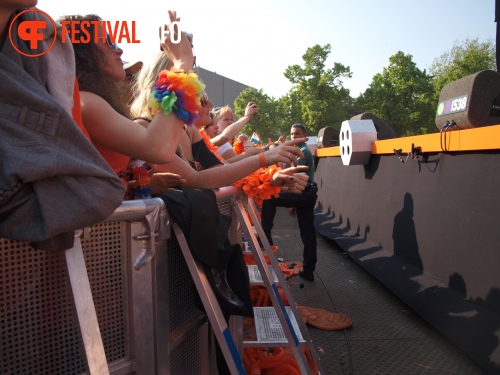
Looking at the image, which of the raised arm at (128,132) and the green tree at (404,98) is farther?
the green tree at (404,98)

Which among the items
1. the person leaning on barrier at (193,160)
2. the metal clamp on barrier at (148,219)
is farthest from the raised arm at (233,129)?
the metal clamp on barrier at (148,219)

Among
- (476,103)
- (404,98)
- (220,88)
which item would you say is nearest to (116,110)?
(476,103)

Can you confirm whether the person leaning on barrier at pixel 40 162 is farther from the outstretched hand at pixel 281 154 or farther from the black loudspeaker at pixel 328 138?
the black loudspeaker at pixel 328 138

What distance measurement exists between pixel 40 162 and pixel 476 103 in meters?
3.30

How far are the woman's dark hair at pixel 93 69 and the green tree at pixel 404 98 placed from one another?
2813cm

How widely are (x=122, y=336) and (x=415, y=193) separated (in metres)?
3.51

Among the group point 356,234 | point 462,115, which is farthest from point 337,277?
point 462,115

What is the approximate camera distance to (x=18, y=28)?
1.01 m

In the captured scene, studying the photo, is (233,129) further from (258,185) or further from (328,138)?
(328,138)

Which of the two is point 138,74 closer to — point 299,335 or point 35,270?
point 35,270

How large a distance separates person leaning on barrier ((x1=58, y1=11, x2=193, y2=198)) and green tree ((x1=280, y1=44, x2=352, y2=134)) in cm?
3000

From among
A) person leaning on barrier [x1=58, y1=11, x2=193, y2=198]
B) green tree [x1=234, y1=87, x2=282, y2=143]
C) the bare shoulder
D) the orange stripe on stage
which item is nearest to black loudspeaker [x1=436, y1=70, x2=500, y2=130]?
the orange stripe on stage

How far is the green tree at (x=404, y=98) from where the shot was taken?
28.2 meters

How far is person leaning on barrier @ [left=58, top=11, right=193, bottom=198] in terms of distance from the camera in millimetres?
1422
